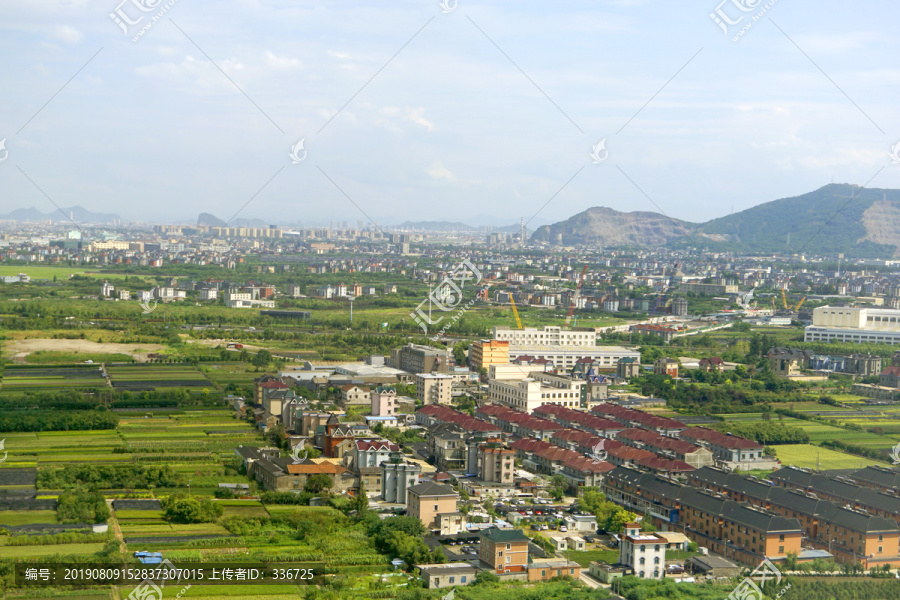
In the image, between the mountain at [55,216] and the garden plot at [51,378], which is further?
the mountain at [55,216]

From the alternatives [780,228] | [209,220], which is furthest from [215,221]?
[780,228]

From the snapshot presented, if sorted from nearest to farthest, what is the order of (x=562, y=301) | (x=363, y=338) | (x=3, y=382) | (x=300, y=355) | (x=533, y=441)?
1. (x=533, y=441)
2. (x=3, y=382)
3. (x=300, y=355)
4. (x=363, y=338)
5. (x=562, y=301)

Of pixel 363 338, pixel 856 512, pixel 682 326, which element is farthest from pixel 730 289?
pixel 856 512

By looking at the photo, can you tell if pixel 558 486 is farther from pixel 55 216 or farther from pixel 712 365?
pixel 55 216

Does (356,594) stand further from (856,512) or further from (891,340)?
(891,340)

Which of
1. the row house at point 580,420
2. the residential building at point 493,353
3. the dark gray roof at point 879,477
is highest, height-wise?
the residential building at point 493,353

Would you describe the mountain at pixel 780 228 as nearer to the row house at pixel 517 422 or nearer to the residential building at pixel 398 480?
the row house at pixel 517 422

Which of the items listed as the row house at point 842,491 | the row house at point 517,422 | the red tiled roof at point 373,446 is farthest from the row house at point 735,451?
the red tiled roof at point 373,446
